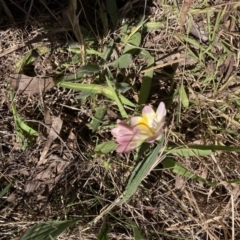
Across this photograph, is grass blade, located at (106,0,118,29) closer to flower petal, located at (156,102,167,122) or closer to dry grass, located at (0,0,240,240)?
dry grass, located at (0,0,240,240)

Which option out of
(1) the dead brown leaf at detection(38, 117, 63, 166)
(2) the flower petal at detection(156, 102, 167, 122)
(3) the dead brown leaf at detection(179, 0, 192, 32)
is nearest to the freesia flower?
(2) the flower petal at detection(156, 102, 167, 122)

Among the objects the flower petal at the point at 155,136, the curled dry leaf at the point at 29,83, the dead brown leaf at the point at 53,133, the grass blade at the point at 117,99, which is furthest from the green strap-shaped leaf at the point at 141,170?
the curled dry leaf at the point at 29,83

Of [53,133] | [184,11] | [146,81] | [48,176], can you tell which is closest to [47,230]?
[48,176]

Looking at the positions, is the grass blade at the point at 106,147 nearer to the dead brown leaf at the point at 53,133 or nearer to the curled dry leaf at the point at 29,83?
the dead brown leaf at the point at 53,133

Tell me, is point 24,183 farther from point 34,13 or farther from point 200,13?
point 200,13

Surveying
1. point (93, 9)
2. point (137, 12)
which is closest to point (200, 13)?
point (137, 12)
